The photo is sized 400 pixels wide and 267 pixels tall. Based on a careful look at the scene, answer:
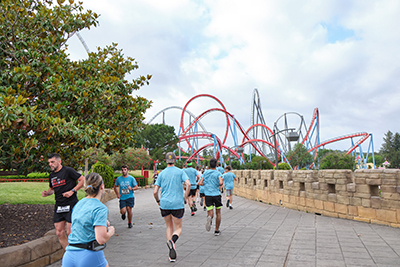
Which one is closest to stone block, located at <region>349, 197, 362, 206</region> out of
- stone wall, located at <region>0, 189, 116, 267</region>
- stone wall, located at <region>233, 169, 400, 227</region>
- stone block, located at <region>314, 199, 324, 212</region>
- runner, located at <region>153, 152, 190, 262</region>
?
stone wall, located at <region>233, 169, 400, 227</region>

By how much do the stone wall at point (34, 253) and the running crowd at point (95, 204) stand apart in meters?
0.25

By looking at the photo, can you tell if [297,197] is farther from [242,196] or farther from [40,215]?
[40,215]

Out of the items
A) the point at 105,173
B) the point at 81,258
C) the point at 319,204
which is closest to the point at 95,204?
the point at 81,258

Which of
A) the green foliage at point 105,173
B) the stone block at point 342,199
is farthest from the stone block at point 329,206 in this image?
the green foliage at point 105,173

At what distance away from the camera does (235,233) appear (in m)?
6.54

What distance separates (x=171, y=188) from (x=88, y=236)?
240 cm

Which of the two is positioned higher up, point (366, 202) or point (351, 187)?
point (351, 187)

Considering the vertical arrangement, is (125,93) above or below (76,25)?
below

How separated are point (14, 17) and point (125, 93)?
9.20 ft

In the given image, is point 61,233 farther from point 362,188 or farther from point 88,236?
point 362,188

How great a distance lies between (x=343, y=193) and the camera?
819 centimetres

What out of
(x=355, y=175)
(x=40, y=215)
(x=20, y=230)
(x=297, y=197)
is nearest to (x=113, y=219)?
(x=40, y=215)

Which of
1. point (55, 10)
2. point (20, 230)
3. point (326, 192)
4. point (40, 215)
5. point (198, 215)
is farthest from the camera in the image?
point (198, 215)

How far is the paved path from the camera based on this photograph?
14.4 feet
